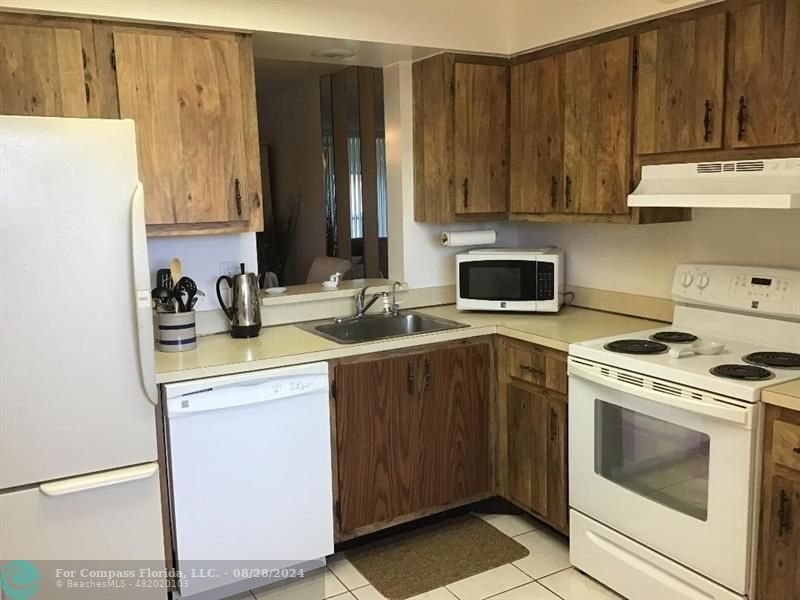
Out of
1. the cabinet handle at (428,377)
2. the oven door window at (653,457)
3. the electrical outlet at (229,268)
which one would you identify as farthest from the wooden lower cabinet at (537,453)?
the electrical outlet at (229,268)

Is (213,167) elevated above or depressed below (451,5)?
below

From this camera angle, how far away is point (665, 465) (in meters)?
2.39

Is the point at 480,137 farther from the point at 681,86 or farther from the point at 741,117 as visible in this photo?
the point at 741,117

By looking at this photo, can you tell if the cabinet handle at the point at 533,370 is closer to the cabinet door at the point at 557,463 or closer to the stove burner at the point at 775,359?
the cabinet door at the point at 557,463

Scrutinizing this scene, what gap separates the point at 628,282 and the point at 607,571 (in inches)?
52.0

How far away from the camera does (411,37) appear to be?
10.5ft

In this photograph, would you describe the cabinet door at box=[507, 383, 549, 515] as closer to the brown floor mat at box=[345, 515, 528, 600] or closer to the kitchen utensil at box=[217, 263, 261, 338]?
the brown floor mat at box=[345, 515, 528, 600]

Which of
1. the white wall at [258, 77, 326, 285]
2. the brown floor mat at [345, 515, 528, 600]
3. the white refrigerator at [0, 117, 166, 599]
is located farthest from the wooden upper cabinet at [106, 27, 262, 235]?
the white wall at [258, 77, 326, 285]

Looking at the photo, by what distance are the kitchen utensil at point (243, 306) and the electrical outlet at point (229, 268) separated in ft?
0.43

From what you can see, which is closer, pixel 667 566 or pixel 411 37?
pixel 667 566

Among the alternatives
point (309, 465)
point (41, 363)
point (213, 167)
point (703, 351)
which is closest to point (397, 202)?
point (213, 167)

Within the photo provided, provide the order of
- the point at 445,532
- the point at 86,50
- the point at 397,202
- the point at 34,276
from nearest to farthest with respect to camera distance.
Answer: the point at 34,276 → the point at 86,50 → the point at 445,532 → the point at 397,202

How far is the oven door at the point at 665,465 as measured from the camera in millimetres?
2125

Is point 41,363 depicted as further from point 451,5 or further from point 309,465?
point 451,5
